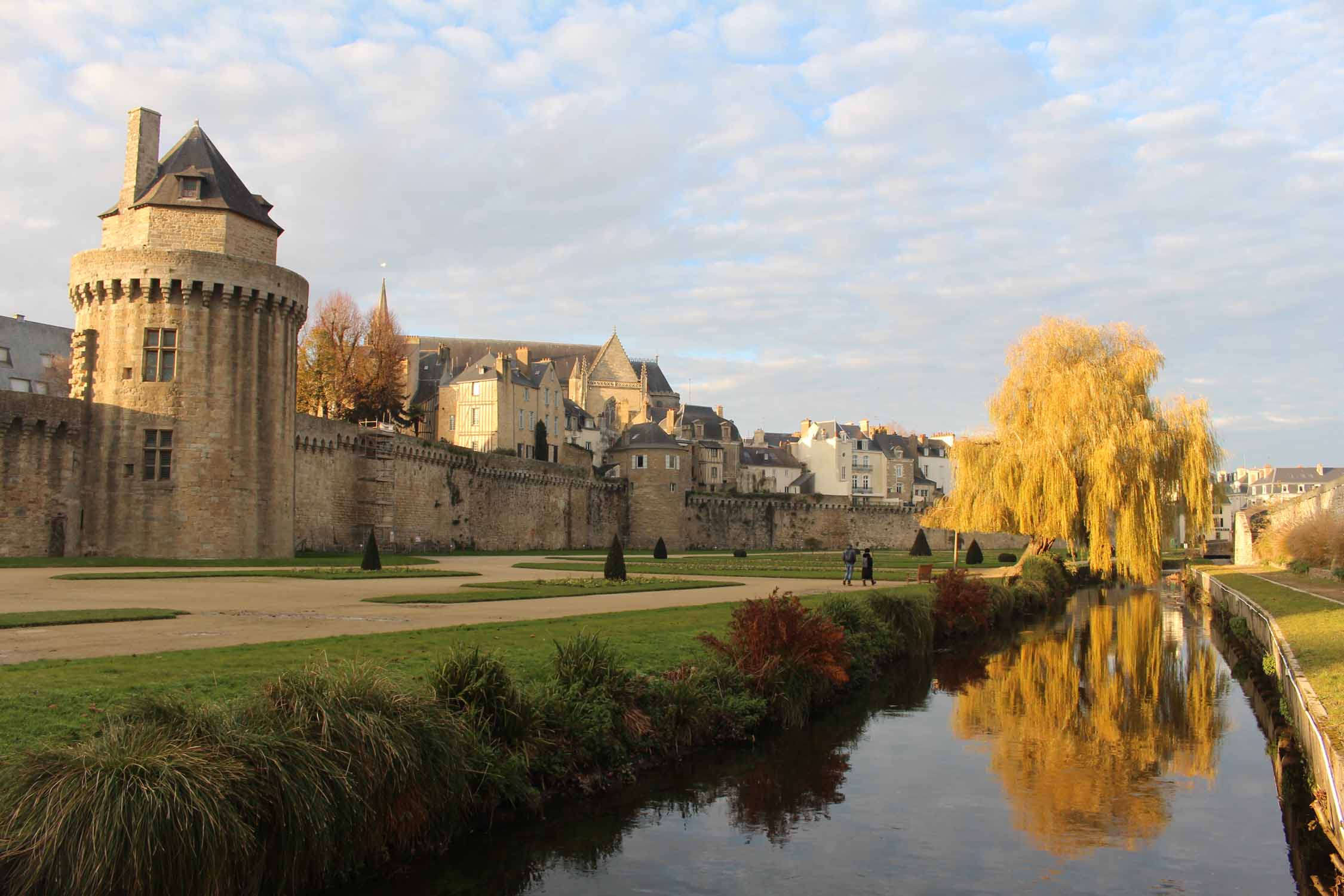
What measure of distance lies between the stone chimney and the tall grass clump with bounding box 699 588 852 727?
88.4 ft

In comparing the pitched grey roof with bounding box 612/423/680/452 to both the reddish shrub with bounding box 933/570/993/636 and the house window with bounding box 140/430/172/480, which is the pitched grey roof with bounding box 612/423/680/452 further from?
the reddish shrub with bounding box 933/570/993/636

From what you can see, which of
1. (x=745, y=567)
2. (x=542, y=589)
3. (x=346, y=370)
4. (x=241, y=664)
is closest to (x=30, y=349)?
(x=346, y=370)

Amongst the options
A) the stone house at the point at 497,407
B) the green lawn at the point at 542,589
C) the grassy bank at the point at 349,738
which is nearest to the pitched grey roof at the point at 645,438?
the stone house at the point at 497,407

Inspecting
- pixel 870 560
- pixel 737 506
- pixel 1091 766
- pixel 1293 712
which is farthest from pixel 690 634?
pixel 737 506

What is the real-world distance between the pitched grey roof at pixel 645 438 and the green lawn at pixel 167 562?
32663 mm

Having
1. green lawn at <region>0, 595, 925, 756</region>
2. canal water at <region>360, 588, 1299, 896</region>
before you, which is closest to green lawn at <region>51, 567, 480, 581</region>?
green lawn at <region>0, 595, 925, 756</region>

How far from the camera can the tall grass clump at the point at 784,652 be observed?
12.6 m

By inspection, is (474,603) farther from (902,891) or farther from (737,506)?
(737,506)

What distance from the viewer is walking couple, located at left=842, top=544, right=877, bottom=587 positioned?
1061 inches

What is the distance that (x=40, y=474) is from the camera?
29.1m

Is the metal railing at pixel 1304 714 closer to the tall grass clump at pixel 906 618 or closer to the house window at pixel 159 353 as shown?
the tall grass clump at pixel 906 618

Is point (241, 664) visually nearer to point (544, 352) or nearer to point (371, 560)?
point (371, 560)

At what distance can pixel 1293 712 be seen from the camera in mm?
10672

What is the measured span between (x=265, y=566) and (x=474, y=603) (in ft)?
38.8
